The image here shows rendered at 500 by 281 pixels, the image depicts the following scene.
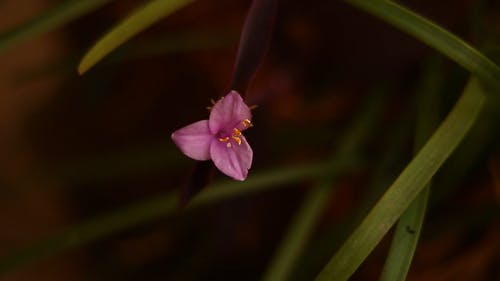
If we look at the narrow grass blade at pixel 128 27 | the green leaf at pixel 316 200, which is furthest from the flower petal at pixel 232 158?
the green leaf at pixel 316 200

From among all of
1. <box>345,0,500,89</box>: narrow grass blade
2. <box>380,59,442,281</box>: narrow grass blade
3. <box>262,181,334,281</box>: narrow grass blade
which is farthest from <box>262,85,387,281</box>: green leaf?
<box>345,0,500,89</box>: narrow grass blade

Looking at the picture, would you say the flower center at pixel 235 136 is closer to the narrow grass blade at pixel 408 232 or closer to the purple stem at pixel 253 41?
the purple stem at pixel 253 41

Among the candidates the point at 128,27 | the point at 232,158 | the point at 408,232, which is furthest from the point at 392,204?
the point at 128,27

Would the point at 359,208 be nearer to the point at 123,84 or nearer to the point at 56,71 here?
the point at 56,71

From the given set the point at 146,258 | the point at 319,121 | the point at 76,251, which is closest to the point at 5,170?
the point at 76,251

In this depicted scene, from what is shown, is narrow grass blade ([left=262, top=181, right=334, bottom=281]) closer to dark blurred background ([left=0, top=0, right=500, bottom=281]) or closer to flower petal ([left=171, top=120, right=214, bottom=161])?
dark blurred background ([left=0, top=0, right=500, bottom=281])

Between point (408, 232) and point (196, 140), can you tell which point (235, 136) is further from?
point (408, 232)
